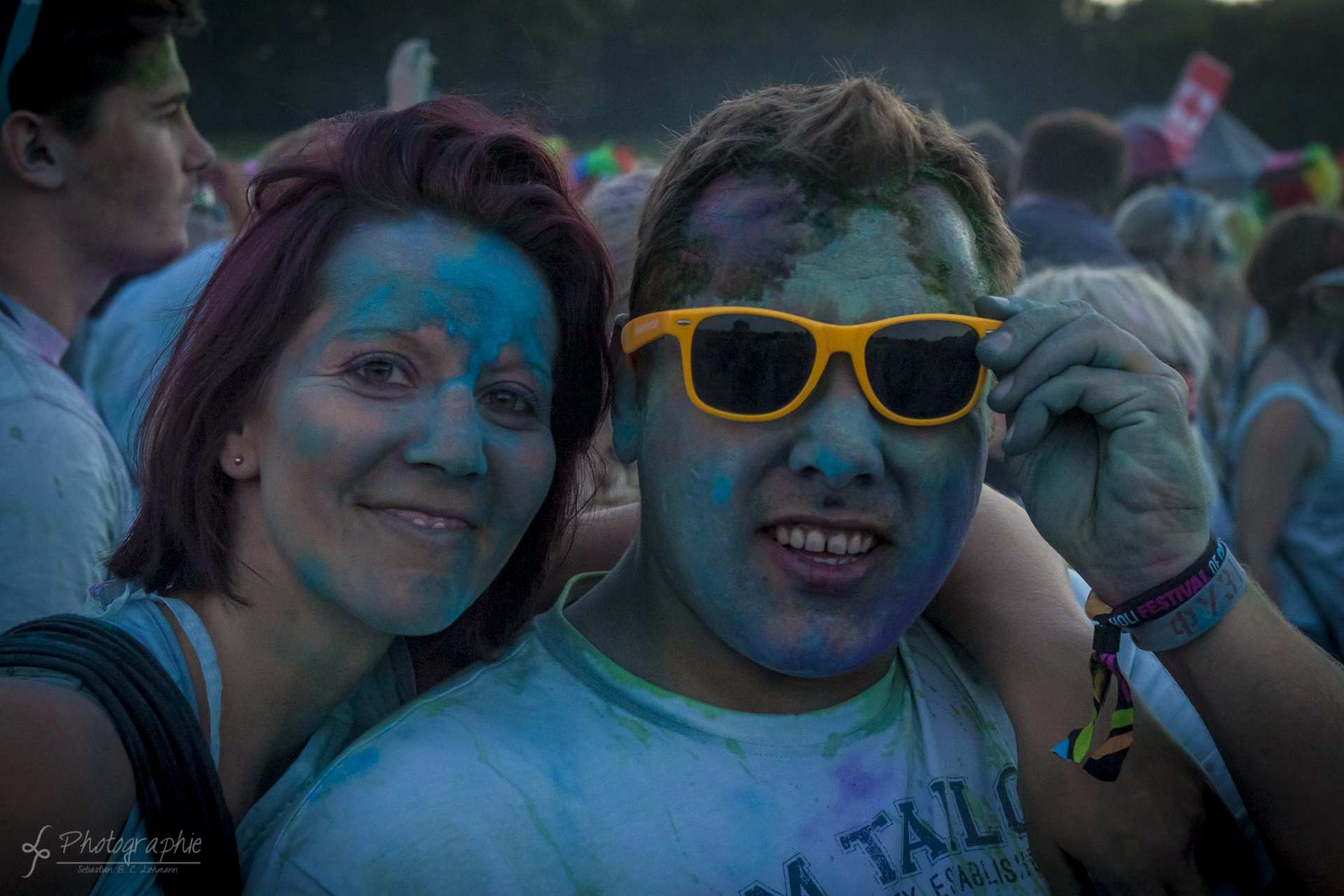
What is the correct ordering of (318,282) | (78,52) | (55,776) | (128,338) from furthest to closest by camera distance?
(128,338) → (78,52) → (318,282) → (55,776)

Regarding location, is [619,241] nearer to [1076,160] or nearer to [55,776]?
[55,776]

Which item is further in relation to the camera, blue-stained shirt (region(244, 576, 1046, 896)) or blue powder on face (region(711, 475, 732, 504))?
blue powder on face (region(711, 475, 732, 504))

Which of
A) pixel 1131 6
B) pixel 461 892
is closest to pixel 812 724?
pixel 461 892

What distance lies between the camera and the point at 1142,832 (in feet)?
5.55

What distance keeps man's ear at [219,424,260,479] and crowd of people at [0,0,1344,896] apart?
1 cm

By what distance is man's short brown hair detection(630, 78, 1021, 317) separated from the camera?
1829 millimetres

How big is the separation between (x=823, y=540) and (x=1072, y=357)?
0.50m

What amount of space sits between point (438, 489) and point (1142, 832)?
1.29 meters

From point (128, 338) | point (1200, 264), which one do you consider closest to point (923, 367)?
point (128, 338)

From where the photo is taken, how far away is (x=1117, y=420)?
5.59 ft

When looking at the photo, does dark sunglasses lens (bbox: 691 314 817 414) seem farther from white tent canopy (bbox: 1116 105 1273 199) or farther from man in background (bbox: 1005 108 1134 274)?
white tent canopy (bbox: 1116 105 1273 199)

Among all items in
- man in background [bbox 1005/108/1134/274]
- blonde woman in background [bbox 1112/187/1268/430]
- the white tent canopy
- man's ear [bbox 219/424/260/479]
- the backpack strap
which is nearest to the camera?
the backpack strap

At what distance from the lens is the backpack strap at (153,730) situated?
160cm

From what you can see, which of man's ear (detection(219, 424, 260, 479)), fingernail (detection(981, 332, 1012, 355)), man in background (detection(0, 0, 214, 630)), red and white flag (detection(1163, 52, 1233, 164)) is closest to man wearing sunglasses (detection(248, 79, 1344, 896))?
fingernail (detection(981, 332, 1012, 355))
